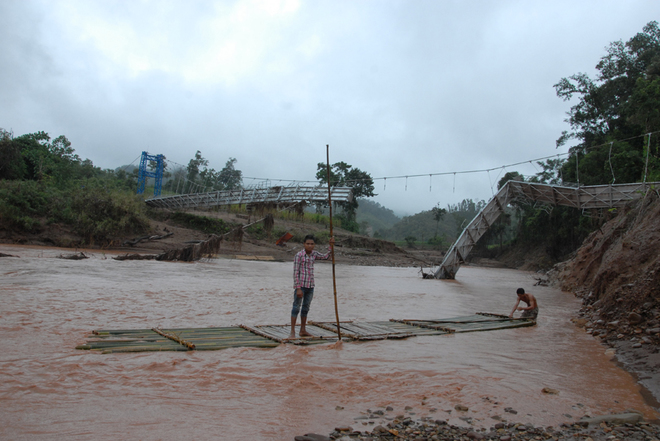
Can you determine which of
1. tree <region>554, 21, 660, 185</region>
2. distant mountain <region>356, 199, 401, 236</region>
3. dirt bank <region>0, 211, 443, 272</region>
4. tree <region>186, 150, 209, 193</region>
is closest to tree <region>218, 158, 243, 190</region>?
tree <region>186, 150, 209, 193</region>

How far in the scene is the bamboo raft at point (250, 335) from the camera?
17.9 feet

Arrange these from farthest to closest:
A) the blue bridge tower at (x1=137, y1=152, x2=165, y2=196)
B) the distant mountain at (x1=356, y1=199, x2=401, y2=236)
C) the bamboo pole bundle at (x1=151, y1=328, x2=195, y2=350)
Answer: the distant mountain at (x1=356, y1=199, x2=401, y2=236)
the blue bridge tower at (x1=137, y1=152, x2=165, y2=196)
the bamboo pole bundle at (x1=151, y1=328, x2=195, y2=350)

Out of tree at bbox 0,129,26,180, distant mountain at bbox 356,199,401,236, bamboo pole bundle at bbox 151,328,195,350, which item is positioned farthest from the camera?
distant mountain at bbox 356,199,401,236

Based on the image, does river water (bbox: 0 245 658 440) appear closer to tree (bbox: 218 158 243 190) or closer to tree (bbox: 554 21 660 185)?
tree (bbox: 554 21 660 185)

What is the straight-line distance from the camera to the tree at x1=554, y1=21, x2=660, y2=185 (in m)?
25.5

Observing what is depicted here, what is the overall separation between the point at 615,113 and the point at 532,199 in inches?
793

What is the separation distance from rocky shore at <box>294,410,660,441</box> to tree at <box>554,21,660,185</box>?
26.4m

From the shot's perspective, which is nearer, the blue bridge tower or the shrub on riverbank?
the shrub on riverbank

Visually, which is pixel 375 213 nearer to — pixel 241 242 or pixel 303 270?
pixel 241 242

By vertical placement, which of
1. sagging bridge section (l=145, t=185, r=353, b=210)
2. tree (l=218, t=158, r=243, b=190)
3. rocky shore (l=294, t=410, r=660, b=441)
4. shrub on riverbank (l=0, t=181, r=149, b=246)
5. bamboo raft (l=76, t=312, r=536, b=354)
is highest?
tree (l=218, t=158, r=243, b=190)

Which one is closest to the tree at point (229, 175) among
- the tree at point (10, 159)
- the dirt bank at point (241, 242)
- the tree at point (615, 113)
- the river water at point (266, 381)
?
the dirt bank at point (241, 242)

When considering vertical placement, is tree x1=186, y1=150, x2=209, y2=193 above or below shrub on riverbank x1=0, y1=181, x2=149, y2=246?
above

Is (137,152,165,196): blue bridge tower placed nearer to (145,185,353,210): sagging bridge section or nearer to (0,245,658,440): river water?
(145,185,353,210): sagging bridge section

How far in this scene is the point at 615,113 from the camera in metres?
34.6
